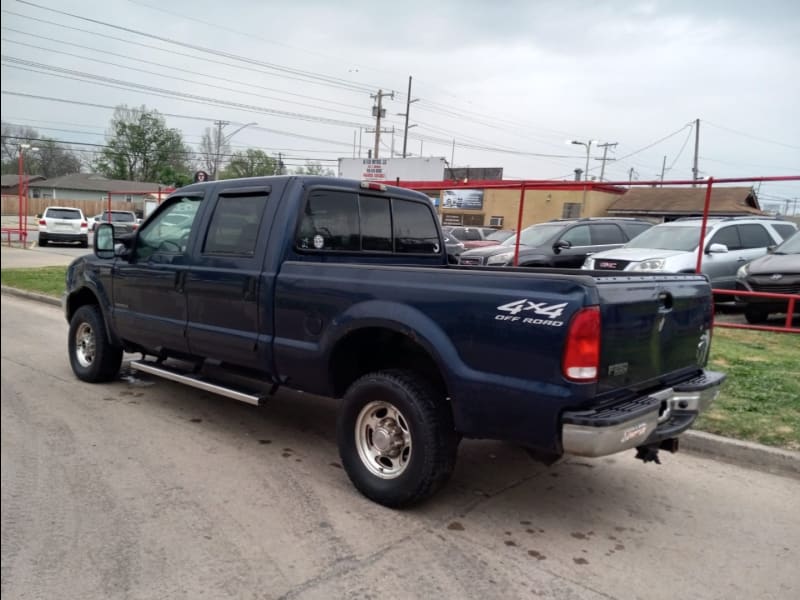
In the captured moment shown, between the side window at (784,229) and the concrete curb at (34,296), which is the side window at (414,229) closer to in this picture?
the concrete curb at (34,296)

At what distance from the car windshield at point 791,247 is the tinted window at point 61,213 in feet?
79.7

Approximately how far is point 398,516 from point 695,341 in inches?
82.8

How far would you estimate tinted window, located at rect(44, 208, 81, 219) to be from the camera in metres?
24.2

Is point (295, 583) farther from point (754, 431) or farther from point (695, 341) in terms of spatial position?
point (754, 431)

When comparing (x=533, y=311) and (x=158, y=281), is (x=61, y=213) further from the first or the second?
(x=533, y=311)

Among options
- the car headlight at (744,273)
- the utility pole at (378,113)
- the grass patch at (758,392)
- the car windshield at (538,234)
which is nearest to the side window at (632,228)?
the car windshield at (538,234)

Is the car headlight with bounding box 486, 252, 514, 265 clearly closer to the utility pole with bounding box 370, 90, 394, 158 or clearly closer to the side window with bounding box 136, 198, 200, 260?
the side window with bounding box 136, 198, 200, 260

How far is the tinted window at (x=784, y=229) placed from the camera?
11375 mm

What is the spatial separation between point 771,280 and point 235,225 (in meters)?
7.72

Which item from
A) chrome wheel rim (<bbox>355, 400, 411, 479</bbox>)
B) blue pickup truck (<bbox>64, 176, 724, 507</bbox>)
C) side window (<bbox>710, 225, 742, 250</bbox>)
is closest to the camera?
blue pickup truck (<bbox>64, 176, 724, 507</bbox>)

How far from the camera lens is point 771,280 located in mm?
8812

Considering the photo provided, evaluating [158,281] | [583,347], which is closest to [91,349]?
[158,281]

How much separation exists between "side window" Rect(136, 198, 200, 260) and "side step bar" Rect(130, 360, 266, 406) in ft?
3.08

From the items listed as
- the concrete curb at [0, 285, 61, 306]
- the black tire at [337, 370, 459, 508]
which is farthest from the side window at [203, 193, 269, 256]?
the concrete curb at [0, 285, 61, 306]
